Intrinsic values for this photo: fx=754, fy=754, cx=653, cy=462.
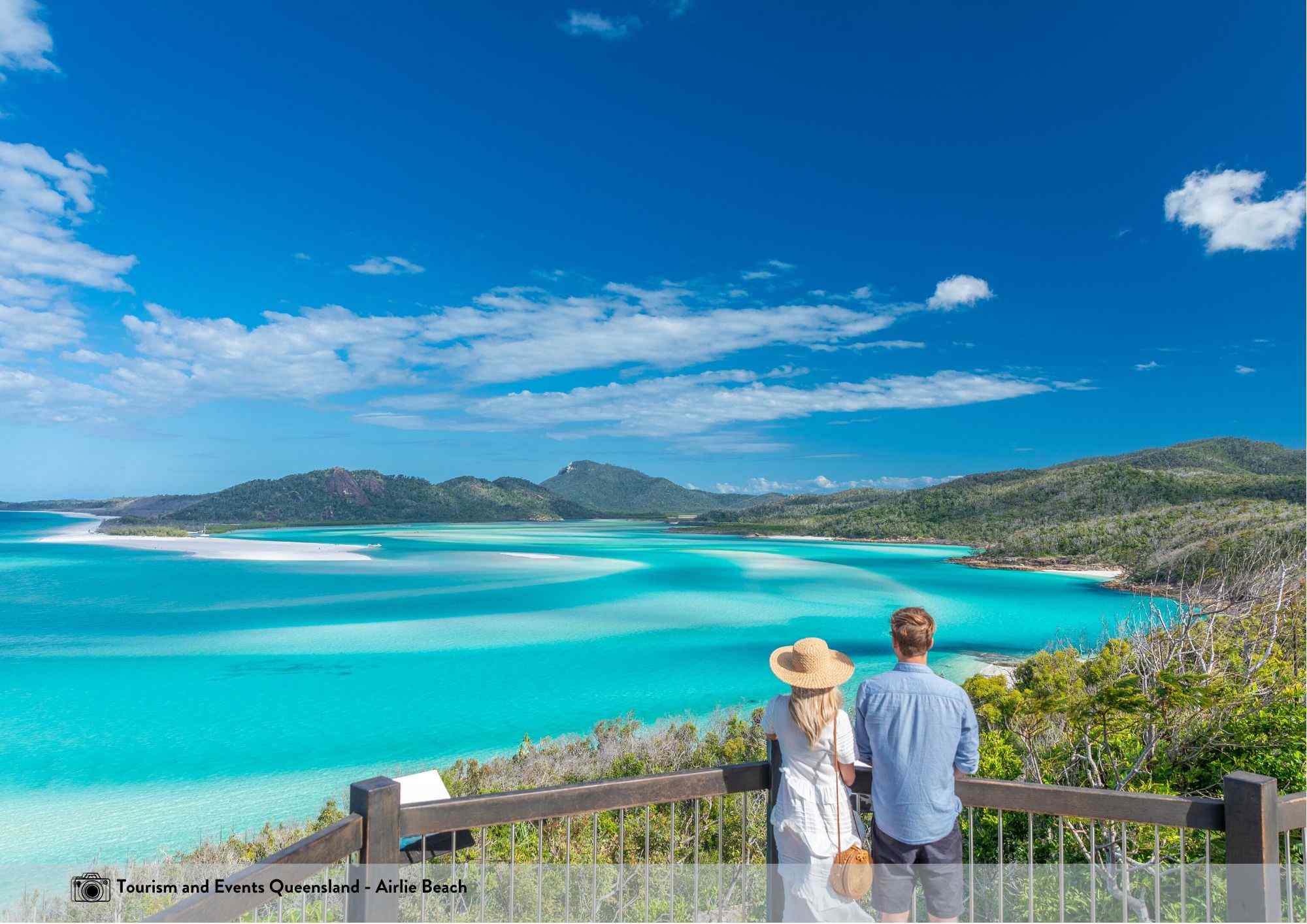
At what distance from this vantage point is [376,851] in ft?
7.56

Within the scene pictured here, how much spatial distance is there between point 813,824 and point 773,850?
0.37 m

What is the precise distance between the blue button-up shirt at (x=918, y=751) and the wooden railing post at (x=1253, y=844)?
760 mm

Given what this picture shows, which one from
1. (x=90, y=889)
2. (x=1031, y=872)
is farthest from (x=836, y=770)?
(x=90, y=889)

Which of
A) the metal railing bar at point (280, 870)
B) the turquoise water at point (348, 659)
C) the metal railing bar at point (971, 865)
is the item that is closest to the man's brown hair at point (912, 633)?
the metal railing bar at point (971, 865)

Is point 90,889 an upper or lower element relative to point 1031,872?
lower

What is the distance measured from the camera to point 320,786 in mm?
11484

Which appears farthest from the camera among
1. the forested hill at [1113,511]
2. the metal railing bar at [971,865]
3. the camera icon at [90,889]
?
the forested hill at [1113,511]

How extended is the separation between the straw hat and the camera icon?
530 centimetres

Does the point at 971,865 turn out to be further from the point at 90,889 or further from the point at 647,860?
the point at 90,889

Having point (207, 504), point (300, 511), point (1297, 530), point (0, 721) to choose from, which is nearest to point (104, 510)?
point (207, 504)

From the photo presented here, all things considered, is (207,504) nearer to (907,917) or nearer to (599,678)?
(599,678)

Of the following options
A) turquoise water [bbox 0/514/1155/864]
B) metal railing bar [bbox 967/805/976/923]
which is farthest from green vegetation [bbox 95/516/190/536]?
metal railing bar [bbox 967/805/976/923]

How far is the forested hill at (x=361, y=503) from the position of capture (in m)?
113

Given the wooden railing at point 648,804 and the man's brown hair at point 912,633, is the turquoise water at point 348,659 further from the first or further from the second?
the man's brown hair at point 912,633
